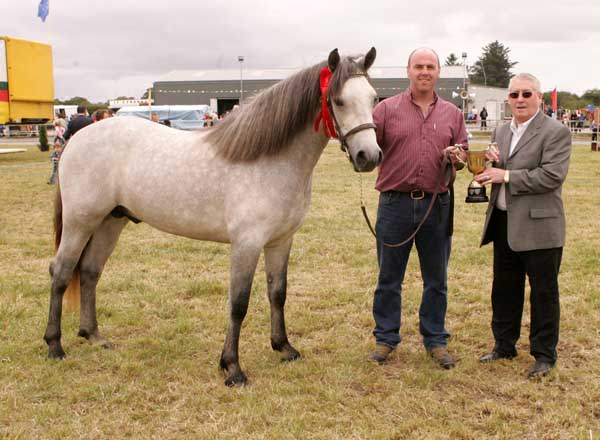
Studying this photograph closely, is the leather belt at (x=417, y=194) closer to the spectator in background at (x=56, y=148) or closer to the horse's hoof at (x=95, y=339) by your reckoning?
the horse's hoof at (x=95, y=339)

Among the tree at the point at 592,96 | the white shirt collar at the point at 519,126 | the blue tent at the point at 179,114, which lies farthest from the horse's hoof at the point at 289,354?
the tree at the point at 592,96

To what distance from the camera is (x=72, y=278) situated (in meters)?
4.54

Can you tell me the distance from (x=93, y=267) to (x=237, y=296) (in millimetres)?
1475

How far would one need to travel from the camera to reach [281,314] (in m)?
4.21

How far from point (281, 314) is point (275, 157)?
49.6 inches

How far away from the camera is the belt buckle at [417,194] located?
12.5ft

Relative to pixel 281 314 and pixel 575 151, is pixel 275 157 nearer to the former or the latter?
pixel 281 314

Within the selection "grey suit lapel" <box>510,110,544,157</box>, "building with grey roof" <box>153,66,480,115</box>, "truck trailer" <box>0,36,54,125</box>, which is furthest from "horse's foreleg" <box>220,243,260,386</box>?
"building with grey roof" <box>153,66,480,115</box>

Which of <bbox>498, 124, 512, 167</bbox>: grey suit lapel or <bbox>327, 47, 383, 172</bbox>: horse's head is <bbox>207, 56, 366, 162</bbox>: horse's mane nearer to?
<bbox>327, 47, 383, 172</bbox>: horse's head

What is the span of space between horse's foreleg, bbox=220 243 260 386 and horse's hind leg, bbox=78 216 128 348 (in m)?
1.25

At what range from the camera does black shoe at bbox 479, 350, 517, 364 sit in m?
4.09

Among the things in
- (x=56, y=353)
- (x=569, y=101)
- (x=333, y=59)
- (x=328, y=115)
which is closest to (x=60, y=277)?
(x=56, y=353)

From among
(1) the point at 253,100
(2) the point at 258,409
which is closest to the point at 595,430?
(2) the point at 258,409

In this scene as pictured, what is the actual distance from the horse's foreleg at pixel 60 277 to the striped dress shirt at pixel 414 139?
2.36m
